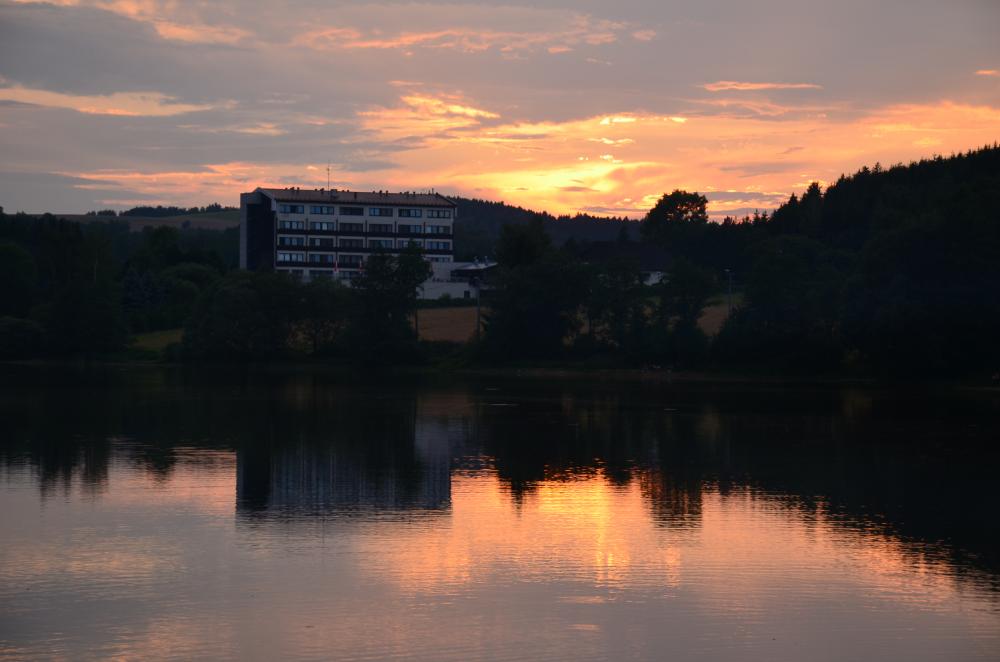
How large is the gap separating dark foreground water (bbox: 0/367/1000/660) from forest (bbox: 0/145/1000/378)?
133 feet

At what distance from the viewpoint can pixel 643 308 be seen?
114875 millimetres

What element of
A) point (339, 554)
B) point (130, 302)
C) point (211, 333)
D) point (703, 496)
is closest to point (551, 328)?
point (211, 333)

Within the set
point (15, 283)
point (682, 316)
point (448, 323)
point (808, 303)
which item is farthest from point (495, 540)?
point (15, 283)

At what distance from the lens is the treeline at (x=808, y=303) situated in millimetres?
92000

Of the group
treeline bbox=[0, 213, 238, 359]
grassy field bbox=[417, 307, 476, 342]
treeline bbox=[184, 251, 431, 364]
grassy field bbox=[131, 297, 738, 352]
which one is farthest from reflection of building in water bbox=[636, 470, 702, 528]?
treeline bbox=[0, 213, 238, 359]

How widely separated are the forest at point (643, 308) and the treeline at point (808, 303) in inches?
4.9

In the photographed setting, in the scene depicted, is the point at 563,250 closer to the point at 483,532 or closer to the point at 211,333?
the point at 211,333

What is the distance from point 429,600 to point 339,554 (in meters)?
4.30

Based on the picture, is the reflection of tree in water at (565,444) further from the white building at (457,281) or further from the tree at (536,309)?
the white building at (457,281)

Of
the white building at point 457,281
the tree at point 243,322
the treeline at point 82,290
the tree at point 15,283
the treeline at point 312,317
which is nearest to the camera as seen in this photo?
the treeline at point 312,317

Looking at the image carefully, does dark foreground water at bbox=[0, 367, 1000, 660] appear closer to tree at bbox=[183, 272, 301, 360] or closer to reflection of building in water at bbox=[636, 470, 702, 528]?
reflection of building in water at bbox=[636, 470, 702, 528]

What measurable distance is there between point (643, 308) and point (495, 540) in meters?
88.8

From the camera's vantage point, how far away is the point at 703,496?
3434cm

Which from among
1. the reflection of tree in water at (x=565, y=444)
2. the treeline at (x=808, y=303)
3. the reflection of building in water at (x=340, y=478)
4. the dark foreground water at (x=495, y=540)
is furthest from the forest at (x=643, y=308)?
the reflection of building in water at (x=340, y=478)
